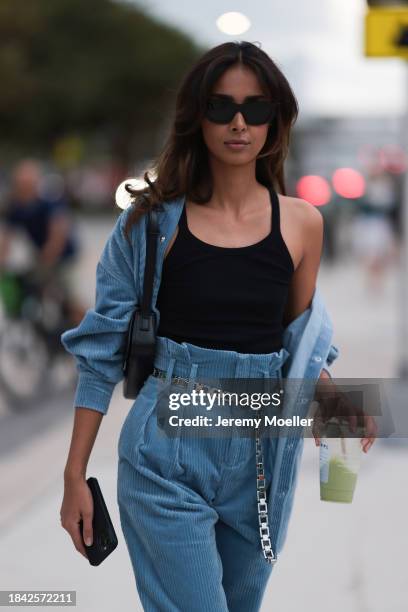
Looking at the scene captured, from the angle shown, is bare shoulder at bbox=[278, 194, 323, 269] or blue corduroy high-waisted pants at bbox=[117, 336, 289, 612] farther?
bare shoulder at bbox=[278, 194, 323, 269]

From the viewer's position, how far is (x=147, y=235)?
259 cm

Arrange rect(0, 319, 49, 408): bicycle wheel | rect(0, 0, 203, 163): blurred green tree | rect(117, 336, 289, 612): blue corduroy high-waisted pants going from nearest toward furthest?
rect(117, 336, 289, 612): blue corduroy high-waisted pants < rect(0, 319, 49, 408): bicycle wheel < rect(0, 0, 203, 163): blurred green tree

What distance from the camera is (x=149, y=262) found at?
258cm

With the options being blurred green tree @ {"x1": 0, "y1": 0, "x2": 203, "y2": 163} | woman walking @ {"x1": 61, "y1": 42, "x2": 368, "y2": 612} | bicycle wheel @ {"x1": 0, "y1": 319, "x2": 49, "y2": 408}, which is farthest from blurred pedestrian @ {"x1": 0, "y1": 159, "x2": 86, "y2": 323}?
blurred green tree @ {"x1": 0, "y1": 0, "x2": 203, "y2": 163}

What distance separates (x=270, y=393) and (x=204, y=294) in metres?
0.27

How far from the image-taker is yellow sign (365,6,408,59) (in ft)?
21.9

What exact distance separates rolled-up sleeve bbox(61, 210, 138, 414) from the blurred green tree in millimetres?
53711

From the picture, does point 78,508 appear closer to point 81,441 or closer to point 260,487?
point 81,441

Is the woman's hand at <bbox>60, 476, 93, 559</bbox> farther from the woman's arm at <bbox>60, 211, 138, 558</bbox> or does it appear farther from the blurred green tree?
the blurred green tree

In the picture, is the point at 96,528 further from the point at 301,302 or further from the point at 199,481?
the point at 301,302

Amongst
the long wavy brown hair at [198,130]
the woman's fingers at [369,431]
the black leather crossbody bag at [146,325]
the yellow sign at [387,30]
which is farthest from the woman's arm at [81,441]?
the yellow sign at [387,30]

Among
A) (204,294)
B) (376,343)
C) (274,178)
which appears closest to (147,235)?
(204,294)

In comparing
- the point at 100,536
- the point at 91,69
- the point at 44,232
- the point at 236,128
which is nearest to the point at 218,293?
the point at 236,128

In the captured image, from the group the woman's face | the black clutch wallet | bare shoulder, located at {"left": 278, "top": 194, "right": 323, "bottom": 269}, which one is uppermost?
the woman's face
